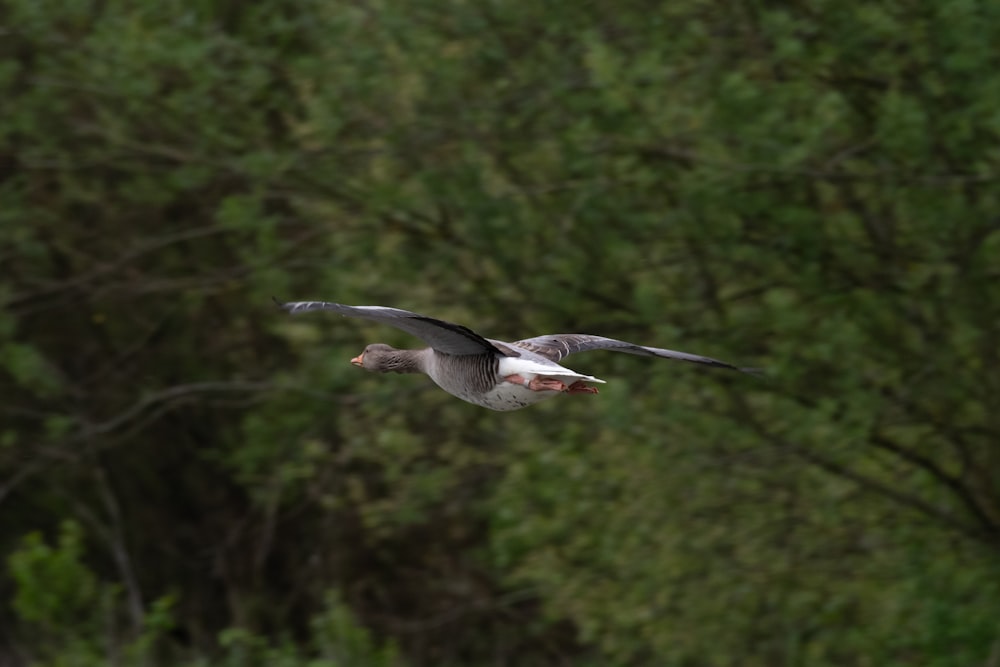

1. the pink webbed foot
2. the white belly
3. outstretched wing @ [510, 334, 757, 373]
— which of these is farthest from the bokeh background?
the white belly

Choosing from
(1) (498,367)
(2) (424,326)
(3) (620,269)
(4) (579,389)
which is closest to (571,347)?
(4) (579,389)

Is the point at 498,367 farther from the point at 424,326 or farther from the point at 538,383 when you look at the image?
the point at 424,326

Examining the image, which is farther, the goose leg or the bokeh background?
the bokeh background

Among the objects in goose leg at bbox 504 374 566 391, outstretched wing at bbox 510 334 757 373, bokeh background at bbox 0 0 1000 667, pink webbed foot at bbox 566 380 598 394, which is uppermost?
goose leg at bbox 504 374 566 391

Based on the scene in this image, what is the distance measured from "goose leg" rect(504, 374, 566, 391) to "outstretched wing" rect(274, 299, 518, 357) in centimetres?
14

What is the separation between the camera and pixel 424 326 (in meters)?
5.24

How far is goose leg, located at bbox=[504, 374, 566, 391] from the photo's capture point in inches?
217

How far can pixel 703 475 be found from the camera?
29.7ft

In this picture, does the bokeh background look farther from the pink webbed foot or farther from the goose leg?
the goose leg

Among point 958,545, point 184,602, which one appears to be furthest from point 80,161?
Result: point 958,545

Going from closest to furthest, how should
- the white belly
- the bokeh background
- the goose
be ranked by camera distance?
the goose
the white belly
the bokeh background

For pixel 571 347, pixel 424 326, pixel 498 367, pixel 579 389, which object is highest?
pixel 424 326

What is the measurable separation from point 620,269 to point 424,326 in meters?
4.29

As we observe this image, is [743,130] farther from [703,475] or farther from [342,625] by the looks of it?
[342,625]
